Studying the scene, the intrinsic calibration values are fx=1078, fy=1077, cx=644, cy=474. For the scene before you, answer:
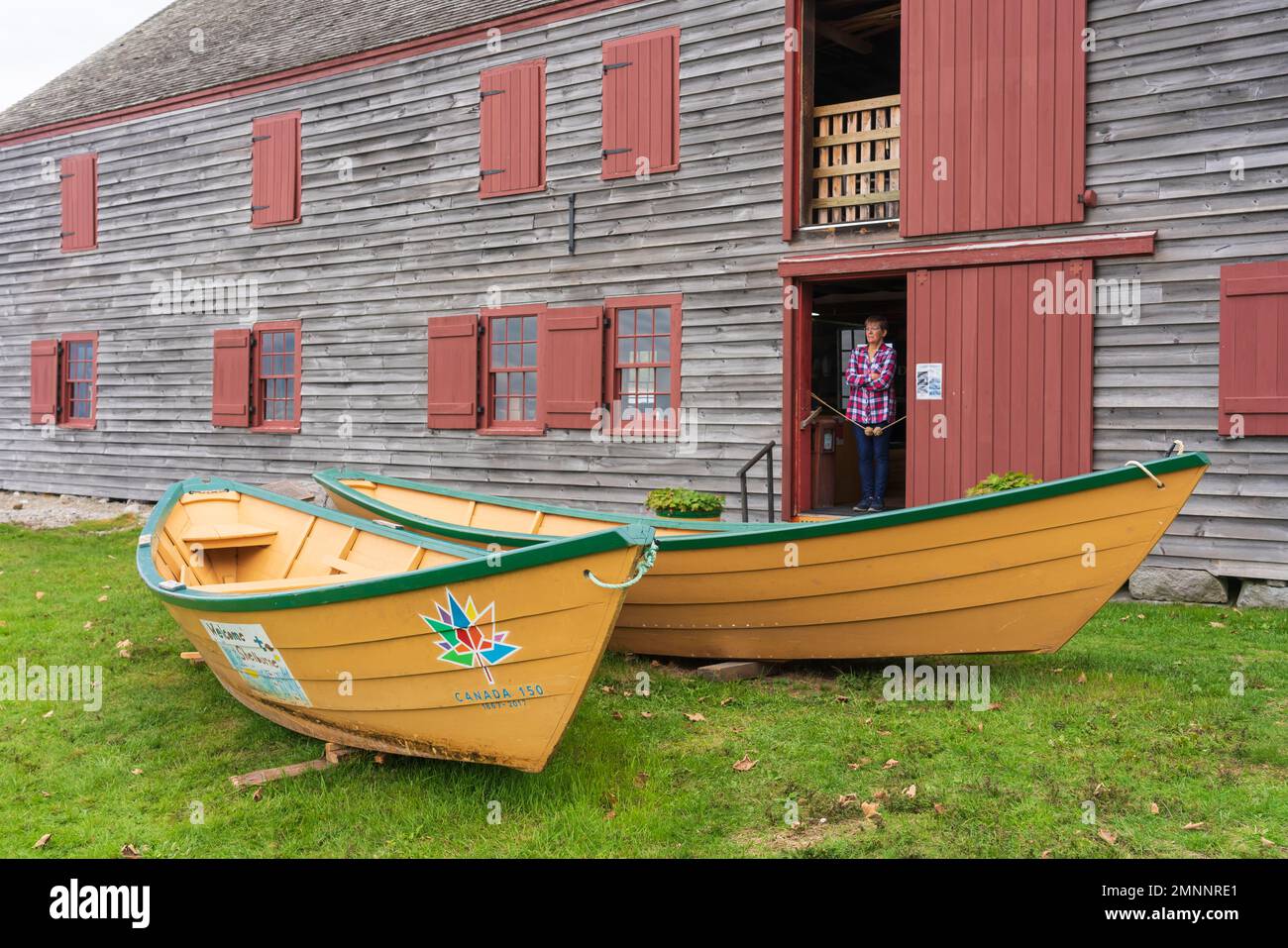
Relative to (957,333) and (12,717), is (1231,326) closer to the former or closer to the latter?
(957,333)

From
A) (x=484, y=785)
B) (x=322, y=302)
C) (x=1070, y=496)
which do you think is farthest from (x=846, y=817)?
(x=322, y=302)

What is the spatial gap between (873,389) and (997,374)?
120 cm

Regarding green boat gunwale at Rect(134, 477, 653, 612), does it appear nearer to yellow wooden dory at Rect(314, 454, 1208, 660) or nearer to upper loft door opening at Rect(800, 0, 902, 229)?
yellow wooden dory at Rect(314, 454, 1208, 660)

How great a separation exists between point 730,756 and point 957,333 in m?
6.25

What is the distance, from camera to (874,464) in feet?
36.2

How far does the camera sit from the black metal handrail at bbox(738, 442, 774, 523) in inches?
430

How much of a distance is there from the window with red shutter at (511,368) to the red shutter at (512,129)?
5.29 feet

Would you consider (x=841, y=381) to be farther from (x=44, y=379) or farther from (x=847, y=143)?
(x=44, y=379)

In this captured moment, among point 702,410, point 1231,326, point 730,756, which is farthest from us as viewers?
point 702,410

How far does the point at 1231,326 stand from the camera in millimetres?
9375

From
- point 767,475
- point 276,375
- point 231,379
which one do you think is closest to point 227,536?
point 767,475

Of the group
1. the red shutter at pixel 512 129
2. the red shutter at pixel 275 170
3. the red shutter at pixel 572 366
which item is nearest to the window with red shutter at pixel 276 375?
the red shutter at pixel 275 170

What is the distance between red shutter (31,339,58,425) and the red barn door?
612 inches

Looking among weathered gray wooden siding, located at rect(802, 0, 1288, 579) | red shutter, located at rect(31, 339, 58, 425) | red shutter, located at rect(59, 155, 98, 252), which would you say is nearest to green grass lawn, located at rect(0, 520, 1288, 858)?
weathered gray wooden siding, located at rect(802, 0, 1288, 579)
